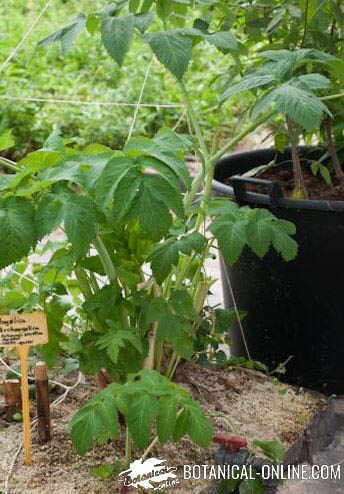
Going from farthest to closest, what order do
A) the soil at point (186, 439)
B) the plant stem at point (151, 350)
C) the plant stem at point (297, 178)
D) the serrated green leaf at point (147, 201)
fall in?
the plant stem at point (297, 178), the plant stem at point (151, 350), the soil at point (186, 439), the serrated green leaf at point (147, 201)

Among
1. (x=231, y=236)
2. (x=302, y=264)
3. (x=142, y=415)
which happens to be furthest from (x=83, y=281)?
(x=302, y=264)

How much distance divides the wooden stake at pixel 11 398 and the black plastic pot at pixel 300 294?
72 cm

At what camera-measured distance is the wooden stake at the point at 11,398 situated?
6.33ft

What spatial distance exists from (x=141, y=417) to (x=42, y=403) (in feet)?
1.49

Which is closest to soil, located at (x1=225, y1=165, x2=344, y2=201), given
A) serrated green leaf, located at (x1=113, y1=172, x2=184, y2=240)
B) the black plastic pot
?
the black plastic pot

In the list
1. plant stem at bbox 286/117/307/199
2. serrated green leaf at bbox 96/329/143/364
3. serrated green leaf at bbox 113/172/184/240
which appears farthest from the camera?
plant stem at bbox 286/117/307/199

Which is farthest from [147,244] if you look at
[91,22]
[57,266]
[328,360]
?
[328,360]

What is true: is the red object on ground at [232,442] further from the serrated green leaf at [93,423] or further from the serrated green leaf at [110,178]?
the serrated green leaf at [110,178]

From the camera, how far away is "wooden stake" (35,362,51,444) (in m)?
1.78

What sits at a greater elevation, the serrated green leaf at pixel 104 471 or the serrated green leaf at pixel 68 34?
the serrated green leaf at pixel 68 34

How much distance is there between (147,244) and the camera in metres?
1.87

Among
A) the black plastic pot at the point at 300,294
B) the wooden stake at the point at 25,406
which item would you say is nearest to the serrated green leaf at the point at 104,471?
the wooden stake at the point at 25,406

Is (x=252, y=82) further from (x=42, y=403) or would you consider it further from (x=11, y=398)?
(x=11, y=398)

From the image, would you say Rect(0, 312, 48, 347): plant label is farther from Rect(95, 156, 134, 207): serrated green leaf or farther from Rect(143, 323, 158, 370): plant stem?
Rect(95, 156, 134, 207): serrated green leaf
